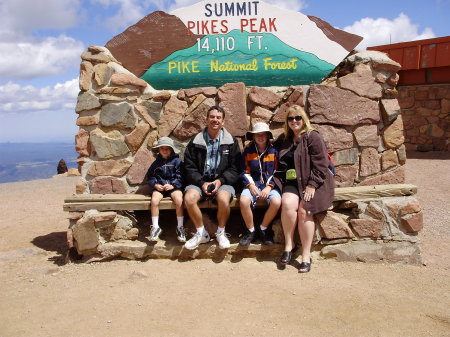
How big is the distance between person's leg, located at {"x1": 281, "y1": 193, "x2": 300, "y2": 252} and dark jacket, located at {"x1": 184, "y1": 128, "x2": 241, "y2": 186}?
571 millimetres

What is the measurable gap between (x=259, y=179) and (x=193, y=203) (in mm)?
687

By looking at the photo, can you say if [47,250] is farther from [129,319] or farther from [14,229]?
[129,319]

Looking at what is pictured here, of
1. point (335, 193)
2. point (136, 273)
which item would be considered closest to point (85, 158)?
point (136, 273)

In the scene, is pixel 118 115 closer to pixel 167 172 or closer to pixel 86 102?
pixel 86 102

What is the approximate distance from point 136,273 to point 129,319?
0.79 meters

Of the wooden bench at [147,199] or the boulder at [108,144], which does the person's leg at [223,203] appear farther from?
the boulder at [108,144]

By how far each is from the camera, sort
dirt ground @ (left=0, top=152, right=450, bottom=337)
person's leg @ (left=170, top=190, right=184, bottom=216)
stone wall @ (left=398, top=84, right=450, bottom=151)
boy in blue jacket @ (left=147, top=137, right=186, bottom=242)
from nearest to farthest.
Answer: dirt ground @ (left=0, top=152, right=450, bottom=337)
person's leg @ (left=170, top=190, right=184, bottom=216)
boy in blue jacket @ (left=147, top=137, right=186, bottom=242)
stone wall @ (left=398, top=84, right=450, bottom=151)

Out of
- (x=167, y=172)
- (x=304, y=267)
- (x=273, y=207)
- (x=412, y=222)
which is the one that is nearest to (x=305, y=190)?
(x=273, y=207)

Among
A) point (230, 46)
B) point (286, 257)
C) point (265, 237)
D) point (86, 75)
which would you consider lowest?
point (286, 257)

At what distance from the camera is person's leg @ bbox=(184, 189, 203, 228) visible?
154 inches

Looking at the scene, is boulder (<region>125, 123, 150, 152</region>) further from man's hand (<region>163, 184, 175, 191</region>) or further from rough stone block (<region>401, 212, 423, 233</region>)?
rough stone block (<region>401, 212, 423, 233</region>)

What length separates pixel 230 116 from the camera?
445 centimetres

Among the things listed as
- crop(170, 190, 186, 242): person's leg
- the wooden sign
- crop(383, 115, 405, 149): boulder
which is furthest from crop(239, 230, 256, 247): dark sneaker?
crop(383, 115, 405, 149): boulder

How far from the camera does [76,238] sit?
4.07 metres
